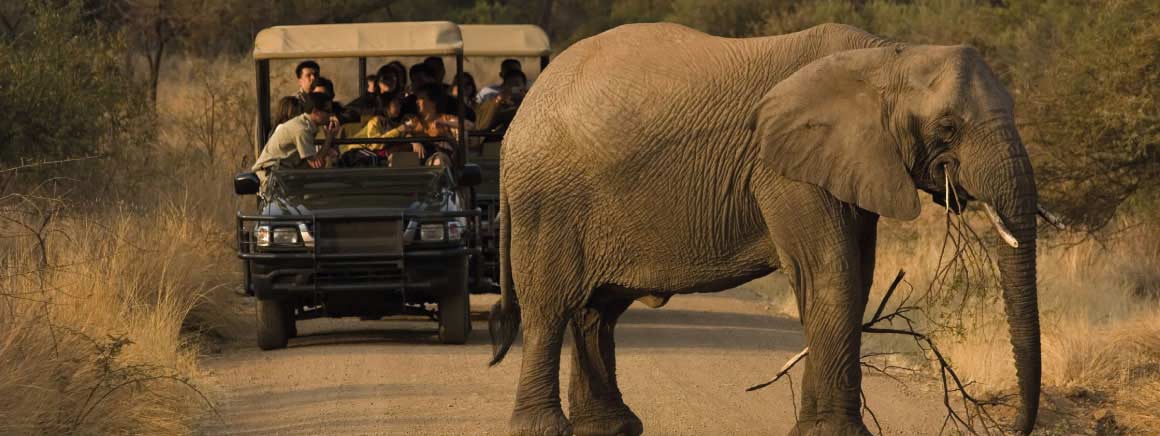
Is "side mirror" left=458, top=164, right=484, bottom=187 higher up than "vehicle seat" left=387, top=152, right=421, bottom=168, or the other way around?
"vehicle seat" left=387, top=152, right=421, bottom=168

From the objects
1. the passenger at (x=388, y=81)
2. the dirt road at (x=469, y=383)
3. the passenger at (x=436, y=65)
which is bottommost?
the dirt road at (x=469, y=383)

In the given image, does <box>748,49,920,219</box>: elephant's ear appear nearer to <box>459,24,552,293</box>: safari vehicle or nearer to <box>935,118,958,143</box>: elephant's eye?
<box>935,118,958,143</box>: elephant's eye

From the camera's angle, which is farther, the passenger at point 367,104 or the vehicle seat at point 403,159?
the passenger at point 367,104

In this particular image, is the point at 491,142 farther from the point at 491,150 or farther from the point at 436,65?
the point at 436,65

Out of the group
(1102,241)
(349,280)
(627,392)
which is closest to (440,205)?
(349,280)

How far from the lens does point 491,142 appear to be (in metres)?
15.9

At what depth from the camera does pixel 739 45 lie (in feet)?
27.2

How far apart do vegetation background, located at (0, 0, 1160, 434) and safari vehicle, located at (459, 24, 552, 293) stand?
2.03 meters

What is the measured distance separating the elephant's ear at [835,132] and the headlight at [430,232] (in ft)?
17.4

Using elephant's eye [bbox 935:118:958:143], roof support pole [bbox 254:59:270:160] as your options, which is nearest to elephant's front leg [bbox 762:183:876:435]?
elephant's eye [bbox 935:118:958:143]

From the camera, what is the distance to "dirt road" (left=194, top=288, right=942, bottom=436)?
32.4ft

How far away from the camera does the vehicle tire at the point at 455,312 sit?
1295cm

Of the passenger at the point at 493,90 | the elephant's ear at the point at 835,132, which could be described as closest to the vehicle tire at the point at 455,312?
the passenger at the point at 493,90

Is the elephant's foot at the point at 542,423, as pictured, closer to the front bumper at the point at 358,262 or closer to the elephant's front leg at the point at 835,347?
the elephant's front leg at the point at 835,347
